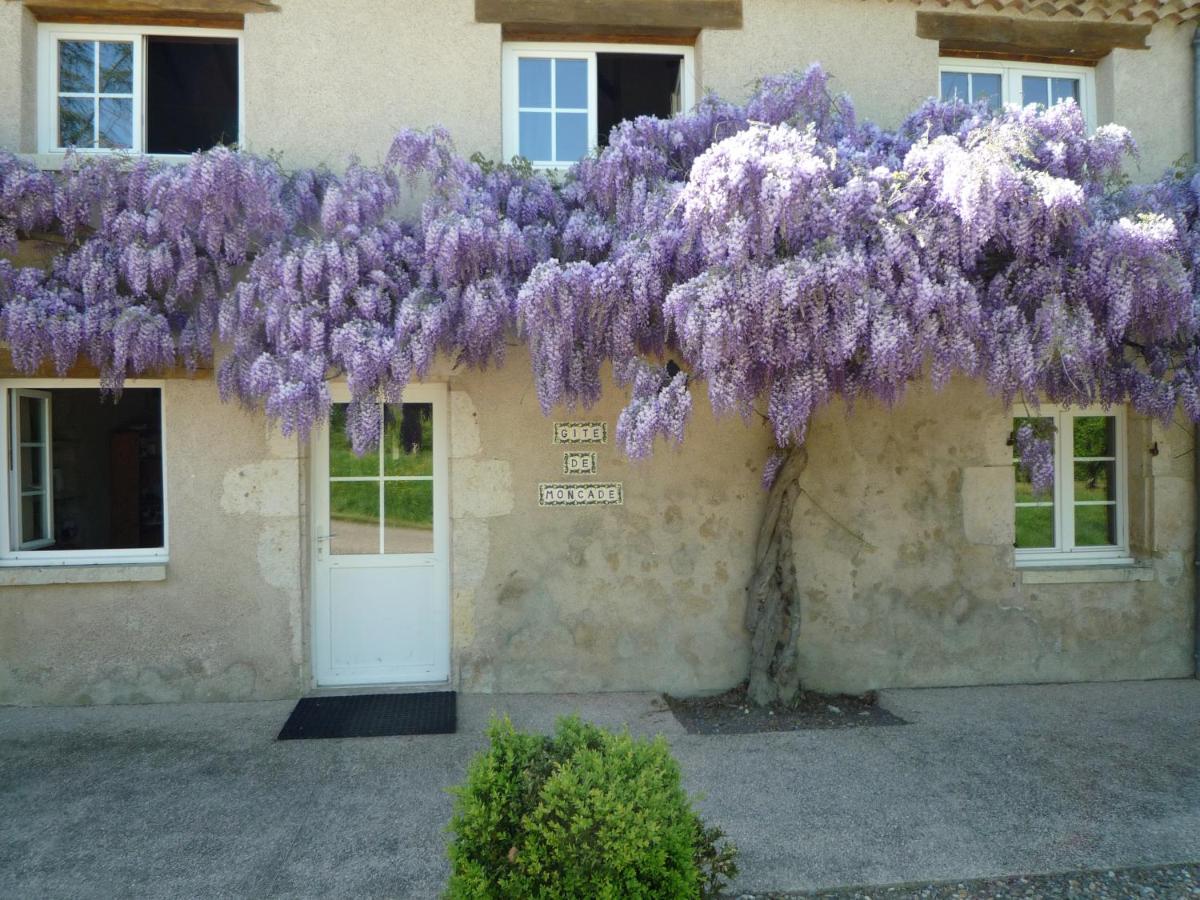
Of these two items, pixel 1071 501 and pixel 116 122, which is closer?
pixel 116 122

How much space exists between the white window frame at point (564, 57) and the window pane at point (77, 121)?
263 centimetres

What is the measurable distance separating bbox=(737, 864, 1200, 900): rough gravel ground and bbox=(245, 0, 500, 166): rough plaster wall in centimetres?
451

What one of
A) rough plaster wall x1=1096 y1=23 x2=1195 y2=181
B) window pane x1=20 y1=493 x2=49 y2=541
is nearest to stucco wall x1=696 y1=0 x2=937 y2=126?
rough plaster wall x1=1096 y1=23 x2=1195 y2=181

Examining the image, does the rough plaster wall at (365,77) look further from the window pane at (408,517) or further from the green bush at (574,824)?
the green bush at (574,824)

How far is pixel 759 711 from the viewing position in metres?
5.46

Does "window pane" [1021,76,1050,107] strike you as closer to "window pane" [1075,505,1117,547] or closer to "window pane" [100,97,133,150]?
"window pane" [1075,505,1117,547]

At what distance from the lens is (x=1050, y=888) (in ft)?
11.2

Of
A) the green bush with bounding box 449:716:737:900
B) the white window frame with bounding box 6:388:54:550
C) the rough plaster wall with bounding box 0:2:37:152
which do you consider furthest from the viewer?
the white window frame with bounding box 6:388:54:550

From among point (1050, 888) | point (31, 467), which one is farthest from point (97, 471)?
point (1050, 888)

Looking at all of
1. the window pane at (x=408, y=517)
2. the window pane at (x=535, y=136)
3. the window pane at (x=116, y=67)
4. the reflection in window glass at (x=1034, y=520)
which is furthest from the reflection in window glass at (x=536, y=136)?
the reflection in window glass at (x=1034, y=520)

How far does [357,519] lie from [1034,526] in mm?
4633

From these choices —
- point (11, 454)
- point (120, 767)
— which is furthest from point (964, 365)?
point (11, 454)

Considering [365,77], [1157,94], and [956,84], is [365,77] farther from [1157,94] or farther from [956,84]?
[1157,94]

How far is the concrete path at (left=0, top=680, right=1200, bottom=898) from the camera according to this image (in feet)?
11.7
